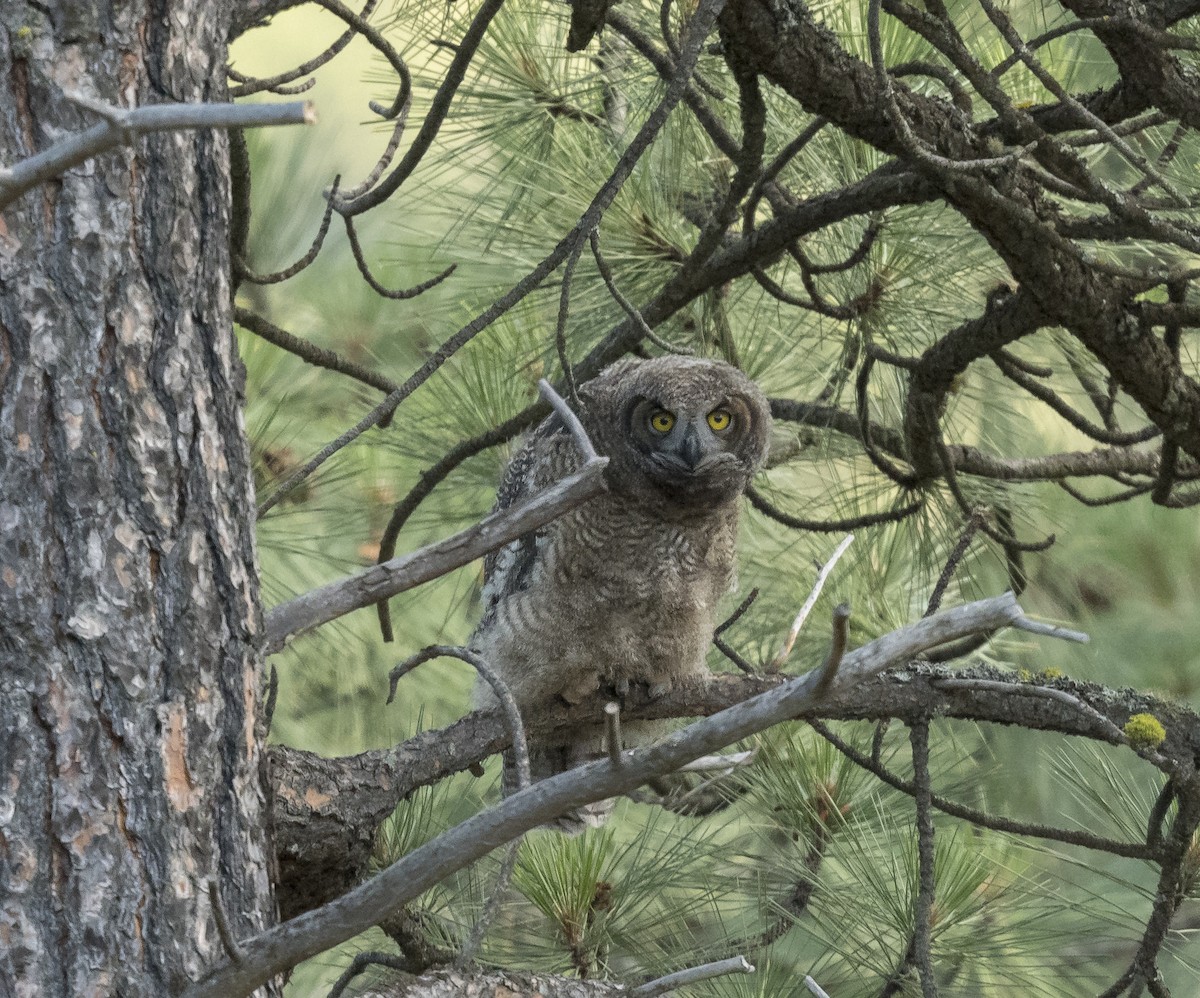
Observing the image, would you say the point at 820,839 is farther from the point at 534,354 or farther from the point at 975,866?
the point at 534,354

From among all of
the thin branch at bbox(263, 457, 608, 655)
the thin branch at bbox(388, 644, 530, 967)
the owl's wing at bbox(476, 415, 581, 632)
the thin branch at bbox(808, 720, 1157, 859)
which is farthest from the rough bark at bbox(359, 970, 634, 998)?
the owl's wing at bbox(476, 415, 581, 632)

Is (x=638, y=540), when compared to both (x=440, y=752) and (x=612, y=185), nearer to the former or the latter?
(x=440, y=752)

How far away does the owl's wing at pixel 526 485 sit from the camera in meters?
2.99

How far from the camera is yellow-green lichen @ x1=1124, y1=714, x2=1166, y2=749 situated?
7.08 feet

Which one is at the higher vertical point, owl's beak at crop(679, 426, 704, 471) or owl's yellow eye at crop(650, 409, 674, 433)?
owl's yellow eye at crop(650, 409, 674, 433)

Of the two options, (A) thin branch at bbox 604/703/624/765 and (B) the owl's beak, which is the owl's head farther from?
(A) thin branch at bbox 604/703/624/765

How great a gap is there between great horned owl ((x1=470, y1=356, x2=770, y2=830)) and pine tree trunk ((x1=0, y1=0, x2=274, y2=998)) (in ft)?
5.06

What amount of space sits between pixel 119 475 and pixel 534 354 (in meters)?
2.33

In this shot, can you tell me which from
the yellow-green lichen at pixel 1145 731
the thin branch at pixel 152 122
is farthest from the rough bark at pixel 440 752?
the thin branch at pixel 152 122

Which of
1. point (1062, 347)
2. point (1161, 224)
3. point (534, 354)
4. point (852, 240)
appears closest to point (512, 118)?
point (534, 354)

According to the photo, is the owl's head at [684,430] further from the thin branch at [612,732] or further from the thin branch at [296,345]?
the thin branch at [612,732]

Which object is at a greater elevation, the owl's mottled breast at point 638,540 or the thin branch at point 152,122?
the thin branch at point 152,122

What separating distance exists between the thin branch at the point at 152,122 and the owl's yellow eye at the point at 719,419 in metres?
2.26

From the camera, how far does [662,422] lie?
3.03m
